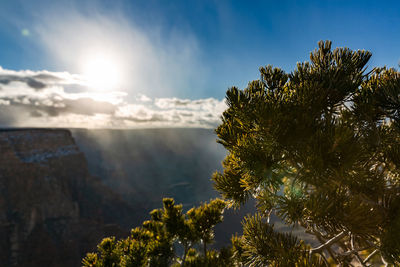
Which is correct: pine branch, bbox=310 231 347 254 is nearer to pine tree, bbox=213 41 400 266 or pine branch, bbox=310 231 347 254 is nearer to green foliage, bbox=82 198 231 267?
pine tree, bbox=213 41 400 266

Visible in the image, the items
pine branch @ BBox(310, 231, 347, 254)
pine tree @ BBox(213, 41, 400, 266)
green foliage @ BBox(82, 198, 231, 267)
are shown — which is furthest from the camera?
green foliage @ BBox(82, 198, 231, 267)

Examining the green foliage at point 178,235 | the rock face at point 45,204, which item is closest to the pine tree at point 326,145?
the green foliage at point 178,235

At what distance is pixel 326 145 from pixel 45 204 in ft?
262

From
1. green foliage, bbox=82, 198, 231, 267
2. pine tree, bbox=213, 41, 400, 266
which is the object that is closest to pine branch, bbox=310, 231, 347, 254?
pine tree, bbox=213, 41, 400, 266

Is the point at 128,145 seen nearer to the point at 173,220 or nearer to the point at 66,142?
the point at 66,142

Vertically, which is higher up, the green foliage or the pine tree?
the pine tree

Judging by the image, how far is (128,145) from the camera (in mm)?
187000

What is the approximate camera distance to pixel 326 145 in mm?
2439

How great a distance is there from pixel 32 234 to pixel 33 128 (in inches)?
1457

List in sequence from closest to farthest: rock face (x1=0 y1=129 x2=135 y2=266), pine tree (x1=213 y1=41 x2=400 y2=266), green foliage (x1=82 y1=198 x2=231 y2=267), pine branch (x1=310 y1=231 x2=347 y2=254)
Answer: pine tree (x1=213 y1=41 x2=400 y2=266) → pine branch (x1=310 y1=231 x2=347 y2=254) → green foliage (x1=82 y1=198 x2=231 y2=267) → rock face (x1=0 y1=129 x2=135 y2=266)

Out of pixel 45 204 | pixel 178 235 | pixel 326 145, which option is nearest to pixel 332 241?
pixel 326 145

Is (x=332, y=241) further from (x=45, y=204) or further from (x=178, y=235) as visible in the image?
(x=45, y=204)

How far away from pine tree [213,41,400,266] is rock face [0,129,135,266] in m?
66.2

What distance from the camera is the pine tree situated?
2.52m
